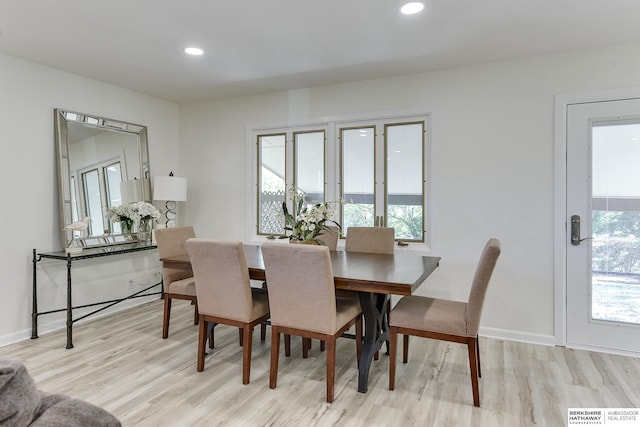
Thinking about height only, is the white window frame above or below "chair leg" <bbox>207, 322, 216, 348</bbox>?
above

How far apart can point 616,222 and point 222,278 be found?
307cm

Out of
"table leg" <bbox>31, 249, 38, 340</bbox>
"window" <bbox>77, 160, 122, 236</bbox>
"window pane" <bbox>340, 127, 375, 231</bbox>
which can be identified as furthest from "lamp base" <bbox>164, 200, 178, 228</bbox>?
"window pane" <bbox>340, 127, 375, 231</bbox>

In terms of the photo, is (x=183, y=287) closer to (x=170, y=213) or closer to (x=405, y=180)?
(x=170, y=213)

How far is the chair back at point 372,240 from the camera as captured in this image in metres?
3.36

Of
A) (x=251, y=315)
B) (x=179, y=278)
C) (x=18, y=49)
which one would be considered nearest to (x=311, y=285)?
(x=251, y=315)

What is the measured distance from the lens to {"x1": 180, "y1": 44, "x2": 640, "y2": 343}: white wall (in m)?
3.21

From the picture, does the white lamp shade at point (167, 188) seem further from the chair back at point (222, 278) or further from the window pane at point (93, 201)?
the chair back at point (222, 278)

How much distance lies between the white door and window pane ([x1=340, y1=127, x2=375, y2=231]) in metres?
1.73

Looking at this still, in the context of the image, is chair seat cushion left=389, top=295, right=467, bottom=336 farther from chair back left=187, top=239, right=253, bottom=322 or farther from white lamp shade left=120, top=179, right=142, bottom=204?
white lamp shade left=120, top=179, right=142, bottom=204

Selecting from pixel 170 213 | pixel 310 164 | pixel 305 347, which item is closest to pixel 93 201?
pixel 170 213

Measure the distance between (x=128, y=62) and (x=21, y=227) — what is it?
5.67 ft

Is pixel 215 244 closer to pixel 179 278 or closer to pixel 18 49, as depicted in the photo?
pixel 179 278

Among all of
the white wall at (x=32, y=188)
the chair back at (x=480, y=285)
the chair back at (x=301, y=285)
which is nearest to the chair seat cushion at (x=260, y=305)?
the chair back at (x=301, y=285)

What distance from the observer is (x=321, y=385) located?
2.52 m
